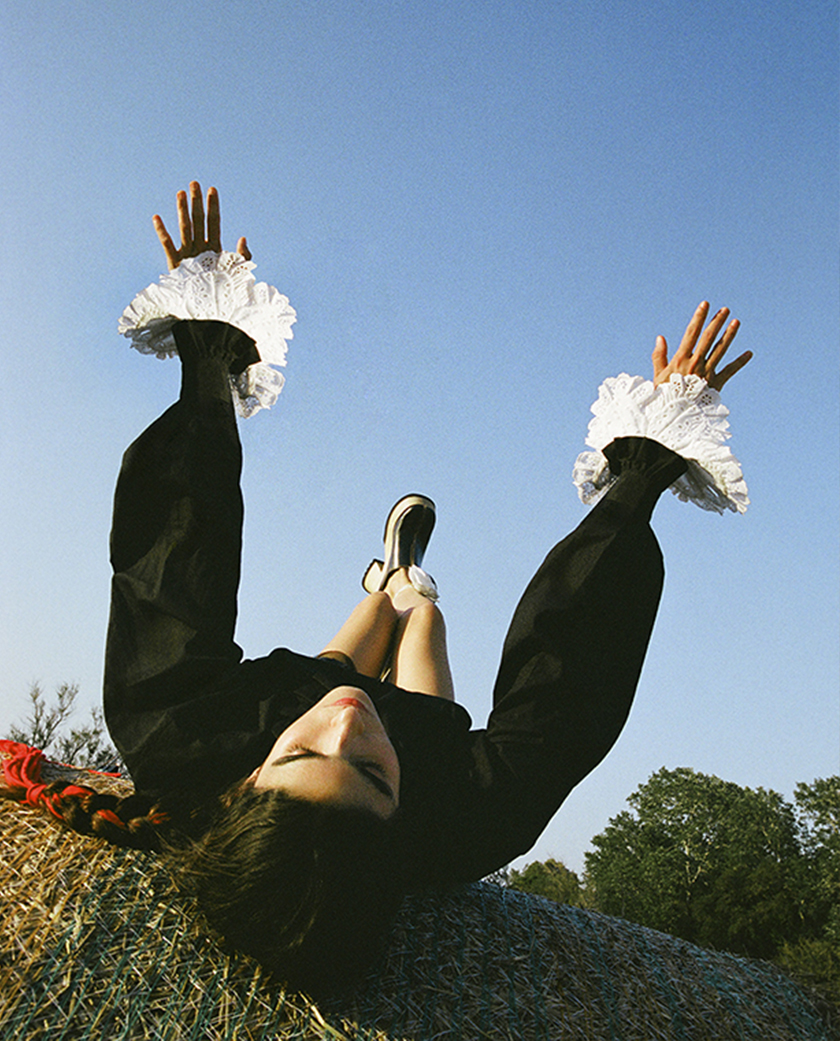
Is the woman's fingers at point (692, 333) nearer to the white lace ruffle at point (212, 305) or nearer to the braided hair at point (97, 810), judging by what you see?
the white lace ruffle at point (212, 305)

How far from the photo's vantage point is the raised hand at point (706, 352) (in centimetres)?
259

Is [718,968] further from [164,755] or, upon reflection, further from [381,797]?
[164,755]

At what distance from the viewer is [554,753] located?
2256 millimetres

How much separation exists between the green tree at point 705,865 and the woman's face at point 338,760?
6735 millimetres

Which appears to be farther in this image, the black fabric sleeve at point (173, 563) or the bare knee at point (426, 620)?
the bare knee at point (426, 620)

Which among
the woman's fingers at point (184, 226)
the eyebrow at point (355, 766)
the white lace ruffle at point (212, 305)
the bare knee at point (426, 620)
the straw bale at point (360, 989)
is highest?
the woman's fingers at point (184, 226)

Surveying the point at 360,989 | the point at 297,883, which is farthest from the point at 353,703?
the point at 360,989

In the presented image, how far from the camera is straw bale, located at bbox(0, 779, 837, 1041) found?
1.56 meters

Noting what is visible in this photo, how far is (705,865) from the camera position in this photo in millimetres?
8602

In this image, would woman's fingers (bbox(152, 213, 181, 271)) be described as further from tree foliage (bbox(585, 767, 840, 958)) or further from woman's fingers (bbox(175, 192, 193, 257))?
tree foliage (bbox(585, 767, 840, 958))

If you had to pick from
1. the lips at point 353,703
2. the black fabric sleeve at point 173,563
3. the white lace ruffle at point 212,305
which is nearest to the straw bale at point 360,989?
the black fabric sleeve at point 173,563

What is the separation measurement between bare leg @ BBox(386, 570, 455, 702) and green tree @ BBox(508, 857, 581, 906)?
4.45 meters

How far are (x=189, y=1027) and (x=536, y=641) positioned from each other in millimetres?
1269

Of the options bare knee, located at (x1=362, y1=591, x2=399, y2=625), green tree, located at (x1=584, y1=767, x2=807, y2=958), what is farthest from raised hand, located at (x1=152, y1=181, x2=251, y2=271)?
green tree, located at (x1=584, y1=767, x2=807, y2=958)
